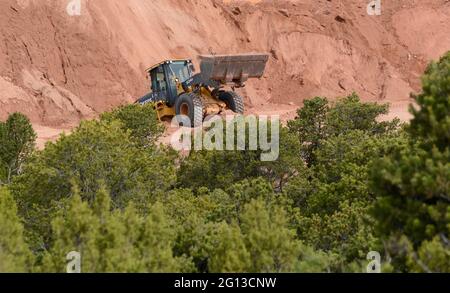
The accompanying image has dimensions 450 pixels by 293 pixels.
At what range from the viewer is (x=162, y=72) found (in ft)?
129

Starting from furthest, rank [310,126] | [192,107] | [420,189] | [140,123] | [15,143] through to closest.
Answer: [192,107]
[310,126]
[140,123]
[15,143]
[420,189]

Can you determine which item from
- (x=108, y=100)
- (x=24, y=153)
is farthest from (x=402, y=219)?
(x=108, y=100)

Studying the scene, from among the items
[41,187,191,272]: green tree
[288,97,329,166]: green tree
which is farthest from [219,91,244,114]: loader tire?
[41,187,191,272]: green tree

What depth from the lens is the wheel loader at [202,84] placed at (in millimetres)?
37312

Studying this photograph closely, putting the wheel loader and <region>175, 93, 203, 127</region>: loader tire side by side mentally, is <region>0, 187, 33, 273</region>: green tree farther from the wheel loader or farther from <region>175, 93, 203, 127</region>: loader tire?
the wheel loader

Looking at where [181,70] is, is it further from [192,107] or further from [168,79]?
[192,107]

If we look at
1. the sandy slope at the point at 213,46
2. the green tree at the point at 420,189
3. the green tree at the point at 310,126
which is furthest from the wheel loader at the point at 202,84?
the green tree at the point at 420,189

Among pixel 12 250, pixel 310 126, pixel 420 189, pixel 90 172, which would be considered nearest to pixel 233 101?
pixel 310 126

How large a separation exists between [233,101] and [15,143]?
987 centimetres

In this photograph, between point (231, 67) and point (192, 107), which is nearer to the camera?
point (231, 67)

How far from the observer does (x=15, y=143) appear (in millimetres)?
32031

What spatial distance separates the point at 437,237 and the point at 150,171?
432 inches

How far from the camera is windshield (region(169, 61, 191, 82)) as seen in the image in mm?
39438
